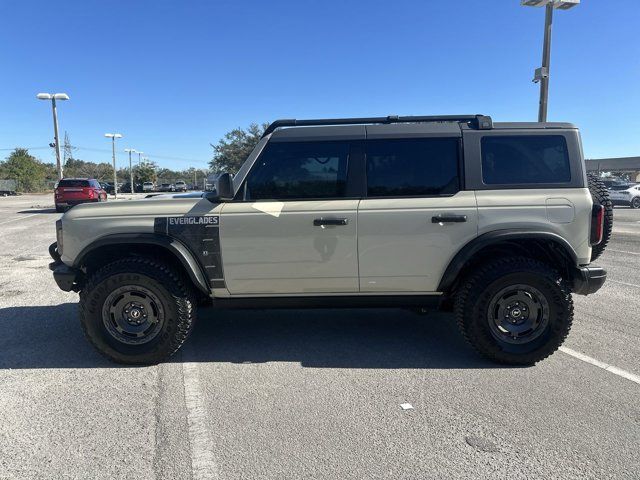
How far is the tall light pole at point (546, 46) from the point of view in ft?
42.8

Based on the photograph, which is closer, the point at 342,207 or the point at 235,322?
the point at 342,207

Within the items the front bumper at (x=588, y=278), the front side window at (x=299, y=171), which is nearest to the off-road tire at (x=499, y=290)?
the front bumper at (x=588, y=278)

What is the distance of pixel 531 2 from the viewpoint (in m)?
13.0

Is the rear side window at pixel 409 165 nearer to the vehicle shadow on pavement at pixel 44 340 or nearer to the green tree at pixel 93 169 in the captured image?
the vehicle shadow on pavement at pixel 44 340

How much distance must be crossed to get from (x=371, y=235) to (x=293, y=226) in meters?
0.68

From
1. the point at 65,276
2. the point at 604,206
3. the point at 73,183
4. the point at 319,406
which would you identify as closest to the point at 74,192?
the point at 73,183

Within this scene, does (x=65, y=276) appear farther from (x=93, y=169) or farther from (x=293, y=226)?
(x=93, y=169)

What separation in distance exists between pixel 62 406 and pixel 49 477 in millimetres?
865

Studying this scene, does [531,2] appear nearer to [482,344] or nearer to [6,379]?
[482,344]

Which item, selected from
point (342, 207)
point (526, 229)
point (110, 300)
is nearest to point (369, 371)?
point (342, 207)

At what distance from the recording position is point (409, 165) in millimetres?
4035

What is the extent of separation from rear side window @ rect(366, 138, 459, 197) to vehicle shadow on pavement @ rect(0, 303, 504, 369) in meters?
1.50

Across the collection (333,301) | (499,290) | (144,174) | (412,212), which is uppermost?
(144,174)

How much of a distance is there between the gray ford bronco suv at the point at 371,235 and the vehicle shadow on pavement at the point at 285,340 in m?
0.43
